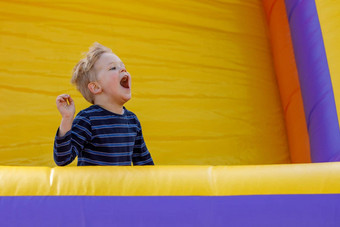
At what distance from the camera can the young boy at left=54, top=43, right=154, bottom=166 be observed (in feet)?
3.22

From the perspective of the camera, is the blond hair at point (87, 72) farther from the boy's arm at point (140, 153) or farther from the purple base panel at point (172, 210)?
the purple base panel at point (172, 210)

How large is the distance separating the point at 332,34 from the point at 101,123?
2.18 ft

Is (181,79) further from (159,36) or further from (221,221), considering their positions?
(221,221)

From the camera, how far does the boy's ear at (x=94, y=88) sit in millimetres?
1136

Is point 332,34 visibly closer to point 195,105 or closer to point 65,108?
point 195,105

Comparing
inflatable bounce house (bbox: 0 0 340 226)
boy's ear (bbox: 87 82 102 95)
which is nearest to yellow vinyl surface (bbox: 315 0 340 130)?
inflatable bounce house (bbox: 0 0 340 226)

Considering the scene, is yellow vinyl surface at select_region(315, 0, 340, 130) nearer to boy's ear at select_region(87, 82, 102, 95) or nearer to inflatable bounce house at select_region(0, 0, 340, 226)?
inflatable bounce house at select_region(0, 0, 340, 226)

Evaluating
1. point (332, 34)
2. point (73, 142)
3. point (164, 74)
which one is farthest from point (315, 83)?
point (73, 142)

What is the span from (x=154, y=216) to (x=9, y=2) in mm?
1192

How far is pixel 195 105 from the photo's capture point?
64.2 inches

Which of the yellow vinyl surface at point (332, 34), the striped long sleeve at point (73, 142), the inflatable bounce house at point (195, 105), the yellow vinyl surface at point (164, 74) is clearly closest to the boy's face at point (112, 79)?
the striped long sleeve at point (73, 142)

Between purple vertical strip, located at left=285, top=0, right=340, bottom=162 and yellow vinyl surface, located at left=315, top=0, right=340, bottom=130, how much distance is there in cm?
2

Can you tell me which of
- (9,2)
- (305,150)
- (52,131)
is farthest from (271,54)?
(9,2)

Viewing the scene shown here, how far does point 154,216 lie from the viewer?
2.73 feet
